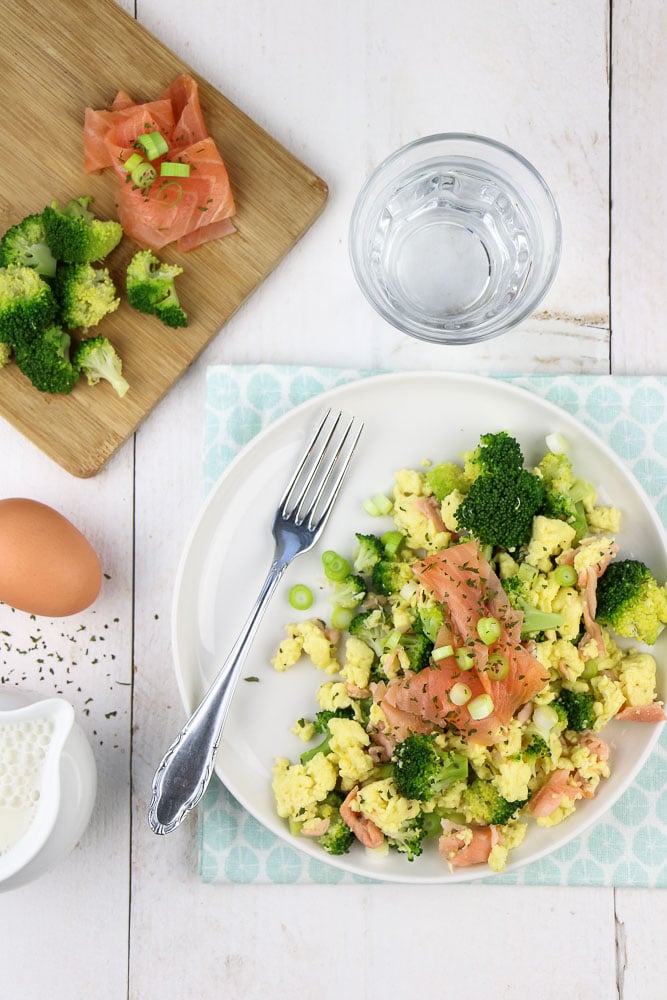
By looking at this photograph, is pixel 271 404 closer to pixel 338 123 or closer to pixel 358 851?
pixel 338 123

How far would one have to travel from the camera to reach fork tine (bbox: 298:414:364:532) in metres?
2.05

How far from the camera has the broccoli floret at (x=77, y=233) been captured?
2043 mm

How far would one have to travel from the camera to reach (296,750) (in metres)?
2.06

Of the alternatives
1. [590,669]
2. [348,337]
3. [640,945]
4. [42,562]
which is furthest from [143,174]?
[640,945]

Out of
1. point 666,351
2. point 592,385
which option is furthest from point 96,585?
point 666,351

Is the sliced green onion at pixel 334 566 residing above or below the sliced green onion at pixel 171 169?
below

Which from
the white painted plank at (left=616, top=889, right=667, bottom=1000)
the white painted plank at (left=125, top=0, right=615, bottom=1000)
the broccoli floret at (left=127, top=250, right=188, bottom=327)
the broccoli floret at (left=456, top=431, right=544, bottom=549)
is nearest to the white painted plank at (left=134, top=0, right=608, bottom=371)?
the white painted plank at (left=125, top=0, right=615, bottom=1000)

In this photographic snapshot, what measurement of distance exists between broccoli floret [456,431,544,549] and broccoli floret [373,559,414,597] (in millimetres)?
177

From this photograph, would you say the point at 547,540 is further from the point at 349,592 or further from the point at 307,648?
the point at 307,648

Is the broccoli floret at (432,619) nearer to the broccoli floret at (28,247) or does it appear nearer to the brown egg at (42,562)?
the brown egg at (42,562)

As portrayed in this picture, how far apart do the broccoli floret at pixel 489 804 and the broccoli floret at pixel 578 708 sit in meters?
0.20

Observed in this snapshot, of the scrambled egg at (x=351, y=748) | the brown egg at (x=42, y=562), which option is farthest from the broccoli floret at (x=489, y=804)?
the brown egg at (x=42, y=562)

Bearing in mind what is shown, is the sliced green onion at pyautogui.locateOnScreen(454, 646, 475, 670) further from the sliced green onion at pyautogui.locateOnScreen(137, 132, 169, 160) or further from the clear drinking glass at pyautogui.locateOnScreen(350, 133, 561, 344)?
the sliced green onion at pyautogui.locateOnScreen(137, 132, 169, 160)

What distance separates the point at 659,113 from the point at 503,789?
1.70 m
